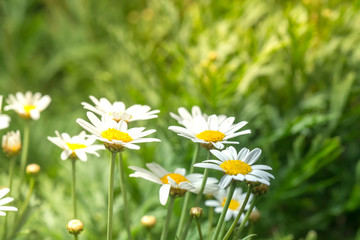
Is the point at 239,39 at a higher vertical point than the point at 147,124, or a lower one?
higher

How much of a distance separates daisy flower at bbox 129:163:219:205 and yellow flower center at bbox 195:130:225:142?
47 millimetres

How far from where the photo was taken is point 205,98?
842 millimetres

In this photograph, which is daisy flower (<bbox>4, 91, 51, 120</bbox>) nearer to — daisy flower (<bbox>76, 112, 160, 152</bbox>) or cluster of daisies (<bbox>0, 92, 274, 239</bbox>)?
cluster of daisies (<bbox>0, 92, 274, 239</bbox>)

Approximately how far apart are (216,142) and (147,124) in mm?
408

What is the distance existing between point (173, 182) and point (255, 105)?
1.64 ft

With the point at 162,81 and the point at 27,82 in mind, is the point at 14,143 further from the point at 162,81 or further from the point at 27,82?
the point at 27,82

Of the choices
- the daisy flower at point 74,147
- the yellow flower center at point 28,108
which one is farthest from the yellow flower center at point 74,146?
the yellow flower center at point 28,108

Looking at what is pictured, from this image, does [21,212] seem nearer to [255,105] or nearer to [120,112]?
[120,112]

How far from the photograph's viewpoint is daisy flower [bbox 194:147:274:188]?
1.22 ft

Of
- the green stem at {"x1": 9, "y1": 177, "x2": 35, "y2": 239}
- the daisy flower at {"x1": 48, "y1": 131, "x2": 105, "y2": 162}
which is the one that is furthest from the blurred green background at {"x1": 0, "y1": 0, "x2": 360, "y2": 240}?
the daisy flower at {"x1": 48, "y1": 131, "x2": 105, "y2": 162}

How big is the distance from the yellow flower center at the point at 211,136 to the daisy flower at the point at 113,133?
2.1 inches

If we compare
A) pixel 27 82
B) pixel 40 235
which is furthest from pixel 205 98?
pixel 27 82

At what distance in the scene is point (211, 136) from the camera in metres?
0.43

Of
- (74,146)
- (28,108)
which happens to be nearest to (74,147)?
(74,146)
